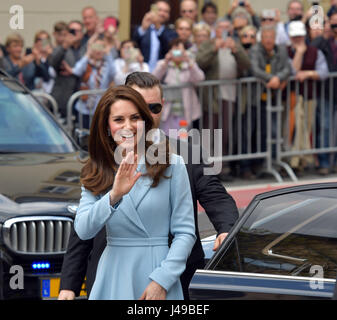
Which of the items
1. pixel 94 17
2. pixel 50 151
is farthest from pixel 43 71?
pixel 50 151

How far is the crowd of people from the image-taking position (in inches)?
427

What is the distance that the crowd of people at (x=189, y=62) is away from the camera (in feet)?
35.6

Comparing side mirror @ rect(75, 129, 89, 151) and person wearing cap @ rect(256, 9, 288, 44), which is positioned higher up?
person wearing cap @ rect(256, 9, 288, 44)

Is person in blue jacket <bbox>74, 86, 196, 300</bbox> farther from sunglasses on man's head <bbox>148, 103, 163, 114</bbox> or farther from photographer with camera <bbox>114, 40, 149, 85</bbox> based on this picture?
photographer with camera <bbox>114, 40, 149, 85</bbox>

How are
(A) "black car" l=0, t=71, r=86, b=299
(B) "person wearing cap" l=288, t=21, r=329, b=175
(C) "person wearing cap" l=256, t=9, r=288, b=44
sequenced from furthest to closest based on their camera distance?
(C) "person wearing cap" l=256, t=9, r=288, b=44, (B) "person wearing cap" l=288, t=21, r=329, b=175, (A) "black car" l=0, t=71, r=86, b=299

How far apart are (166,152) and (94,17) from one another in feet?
28.4

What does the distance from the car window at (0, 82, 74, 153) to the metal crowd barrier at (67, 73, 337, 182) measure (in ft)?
11.7

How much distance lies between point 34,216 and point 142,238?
Result: 2.46 m

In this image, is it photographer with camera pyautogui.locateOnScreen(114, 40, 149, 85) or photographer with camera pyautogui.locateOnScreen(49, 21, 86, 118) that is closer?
photographer with camera pyautogui.locateOnScreen(114, 40, 149, 85)

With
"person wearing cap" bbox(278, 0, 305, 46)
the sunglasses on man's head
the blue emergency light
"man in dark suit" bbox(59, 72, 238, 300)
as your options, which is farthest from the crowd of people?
the sunglasses on man's head

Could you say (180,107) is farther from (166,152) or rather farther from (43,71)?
(166,152)

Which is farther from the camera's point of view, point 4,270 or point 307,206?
point 4,270

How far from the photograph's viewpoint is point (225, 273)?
3.60 metres

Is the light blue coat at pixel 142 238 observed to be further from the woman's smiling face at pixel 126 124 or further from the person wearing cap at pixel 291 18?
the person wearing cap at pixel 291 18
